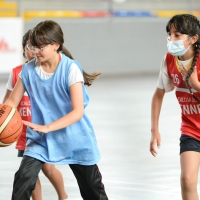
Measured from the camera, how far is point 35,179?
4.12m

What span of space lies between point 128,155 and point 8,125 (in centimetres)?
328

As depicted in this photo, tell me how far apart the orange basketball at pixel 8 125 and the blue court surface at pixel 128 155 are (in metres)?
→ 1.42

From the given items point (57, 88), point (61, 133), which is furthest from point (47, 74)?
point (61, 133)

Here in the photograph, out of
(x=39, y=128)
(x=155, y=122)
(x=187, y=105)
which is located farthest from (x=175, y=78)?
(x=39, y=128)

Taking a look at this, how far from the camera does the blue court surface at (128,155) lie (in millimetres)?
5691

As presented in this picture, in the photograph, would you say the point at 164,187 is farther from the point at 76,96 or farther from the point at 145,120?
the point at 145,120

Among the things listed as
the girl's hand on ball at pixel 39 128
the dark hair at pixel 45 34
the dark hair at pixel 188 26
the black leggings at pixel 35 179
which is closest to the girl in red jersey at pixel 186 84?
the dark hair at pixel 188 26

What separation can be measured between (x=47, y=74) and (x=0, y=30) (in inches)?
430

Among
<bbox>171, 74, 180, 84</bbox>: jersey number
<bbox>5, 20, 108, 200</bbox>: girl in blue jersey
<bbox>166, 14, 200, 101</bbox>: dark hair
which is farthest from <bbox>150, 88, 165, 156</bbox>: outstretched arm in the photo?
<bbox>5, 20, 108, 200</bbox>: girl in blue jersey

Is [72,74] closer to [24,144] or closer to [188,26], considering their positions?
[188,26]

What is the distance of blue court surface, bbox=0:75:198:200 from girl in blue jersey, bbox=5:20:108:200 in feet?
4.28

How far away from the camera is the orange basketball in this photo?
4.10 metres

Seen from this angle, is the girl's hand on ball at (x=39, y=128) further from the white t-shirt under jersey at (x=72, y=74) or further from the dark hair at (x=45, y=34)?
the dark hair at (x=45, y=34)

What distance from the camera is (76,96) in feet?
13.4
